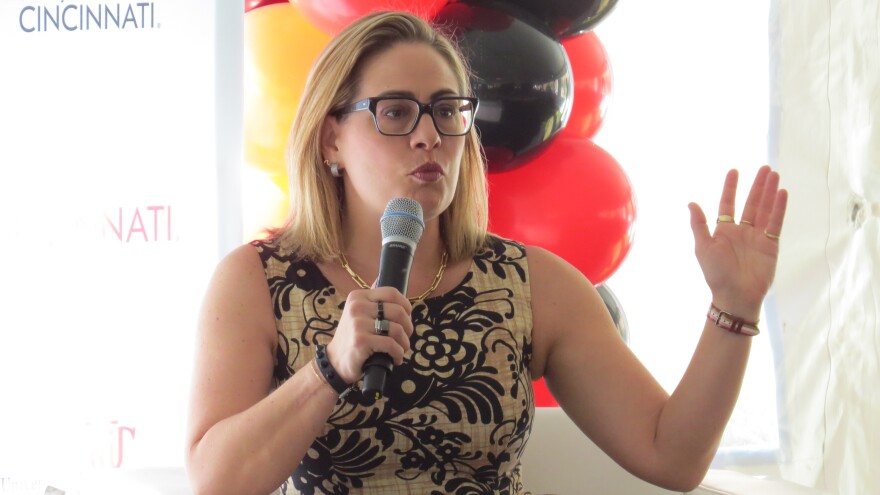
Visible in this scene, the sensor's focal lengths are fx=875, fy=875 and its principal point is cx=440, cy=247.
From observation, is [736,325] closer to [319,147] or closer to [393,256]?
[393,256]

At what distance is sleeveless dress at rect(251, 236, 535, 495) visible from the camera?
4.63 feet

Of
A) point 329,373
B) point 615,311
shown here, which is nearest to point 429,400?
point 329,373

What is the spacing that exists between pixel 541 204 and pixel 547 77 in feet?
1.07

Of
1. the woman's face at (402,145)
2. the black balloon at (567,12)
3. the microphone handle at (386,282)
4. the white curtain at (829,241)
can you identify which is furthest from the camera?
the white curtain at (829,241)

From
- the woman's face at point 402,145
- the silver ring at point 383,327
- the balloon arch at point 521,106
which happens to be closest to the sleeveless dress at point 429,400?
the woman's face at point 402,145

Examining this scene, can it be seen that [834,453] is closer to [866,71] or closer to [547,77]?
[866,71]

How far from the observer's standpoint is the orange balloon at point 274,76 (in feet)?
6.89

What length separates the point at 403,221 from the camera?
1151 mm

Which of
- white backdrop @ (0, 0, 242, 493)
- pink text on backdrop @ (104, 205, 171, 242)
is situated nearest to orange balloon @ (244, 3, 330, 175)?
white backdrop @ (0, 0, 242, 493)

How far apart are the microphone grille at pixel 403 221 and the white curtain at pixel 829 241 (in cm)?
190

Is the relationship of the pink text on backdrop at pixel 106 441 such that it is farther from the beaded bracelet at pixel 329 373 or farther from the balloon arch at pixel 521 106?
the beaded bracelet at pixel 329 373

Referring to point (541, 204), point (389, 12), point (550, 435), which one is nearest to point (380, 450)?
point (550, 435)

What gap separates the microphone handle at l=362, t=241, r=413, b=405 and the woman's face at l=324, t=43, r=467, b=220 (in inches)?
12.4

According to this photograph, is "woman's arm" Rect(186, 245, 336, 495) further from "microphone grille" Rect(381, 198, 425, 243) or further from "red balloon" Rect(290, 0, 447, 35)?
"red balloon" Rect(290, 0, 447, 35)
